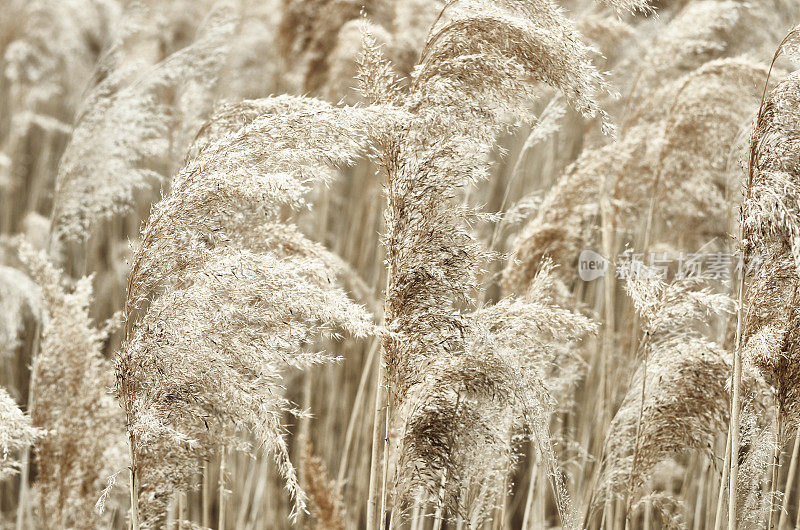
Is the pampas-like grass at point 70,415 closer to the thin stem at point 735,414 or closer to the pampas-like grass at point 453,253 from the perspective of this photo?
the pampas-like grass at point 453,253

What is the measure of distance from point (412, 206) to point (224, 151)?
395 mm

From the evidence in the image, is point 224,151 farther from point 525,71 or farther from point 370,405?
point 370,405

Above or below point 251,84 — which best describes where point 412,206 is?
below

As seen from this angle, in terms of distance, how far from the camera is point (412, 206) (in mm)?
1645

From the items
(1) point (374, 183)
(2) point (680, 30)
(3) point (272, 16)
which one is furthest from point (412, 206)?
(3) point (272, 16)
